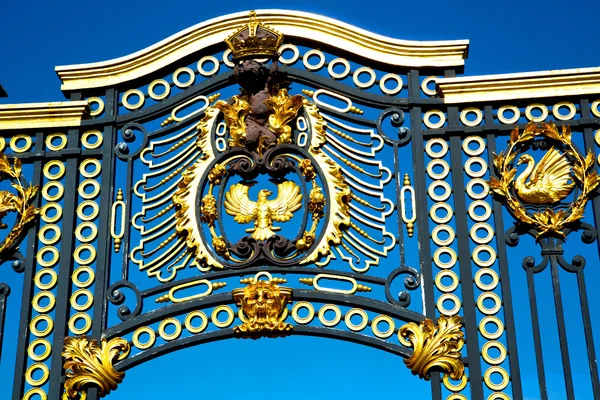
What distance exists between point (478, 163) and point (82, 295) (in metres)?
3.20

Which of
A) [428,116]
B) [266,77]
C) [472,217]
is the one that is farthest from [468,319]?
[266,77]

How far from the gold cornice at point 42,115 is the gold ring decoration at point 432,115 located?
2.72 meters

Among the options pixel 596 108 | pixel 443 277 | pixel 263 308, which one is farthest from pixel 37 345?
pixel 596 108

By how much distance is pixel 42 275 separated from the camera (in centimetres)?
1122

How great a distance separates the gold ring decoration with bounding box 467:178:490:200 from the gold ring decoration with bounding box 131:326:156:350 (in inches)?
104

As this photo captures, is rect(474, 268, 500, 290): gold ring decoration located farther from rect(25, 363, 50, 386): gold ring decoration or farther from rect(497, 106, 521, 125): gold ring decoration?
rect(25, 363, 50, 386): gold ring decoration

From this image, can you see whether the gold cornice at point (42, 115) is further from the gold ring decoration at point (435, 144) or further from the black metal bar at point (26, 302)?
the gold ring decoration at point (435, 144)

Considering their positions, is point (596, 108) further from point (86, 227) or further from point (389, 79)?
point (86, 227)

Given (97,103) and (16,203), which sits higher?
(97,103)

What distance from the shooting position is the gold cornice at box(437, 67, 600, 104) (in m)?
11.3

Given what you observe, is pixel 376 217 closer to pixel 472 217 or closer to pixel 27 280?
pixel 472 217

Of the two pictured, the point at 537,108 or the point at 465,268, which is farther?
the point at 537,108

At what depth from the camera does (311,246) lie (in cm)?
1103

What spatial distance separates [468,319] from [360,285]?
847 millimetres
